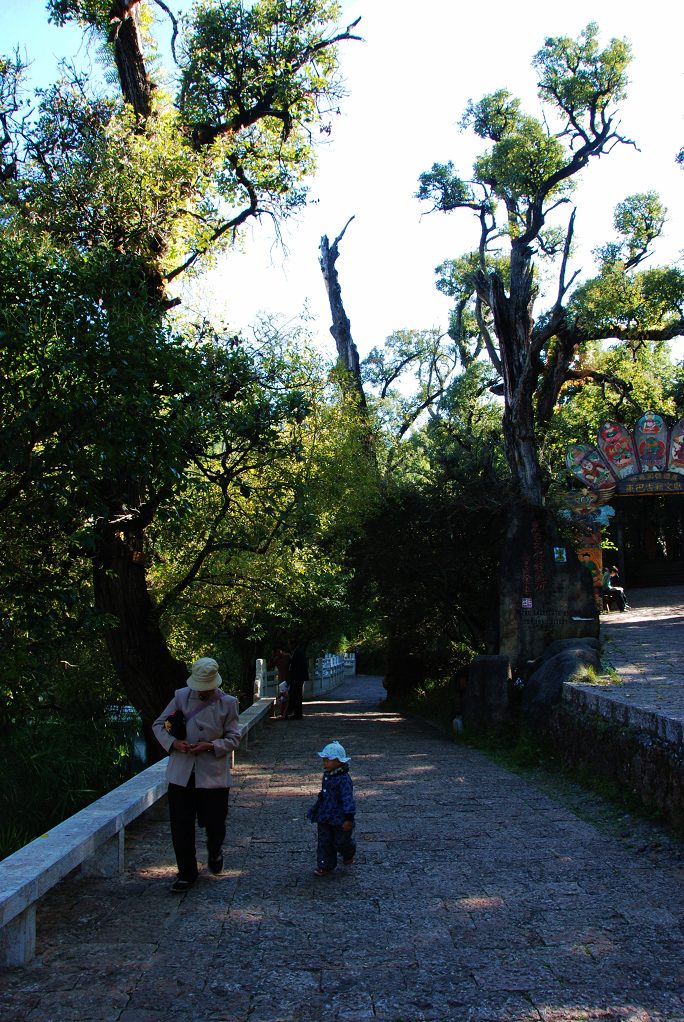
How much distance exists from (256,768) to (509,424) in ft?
31.5

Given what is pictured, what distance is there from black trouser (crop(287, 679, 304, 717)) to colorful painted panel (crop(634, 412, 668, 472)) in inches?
435

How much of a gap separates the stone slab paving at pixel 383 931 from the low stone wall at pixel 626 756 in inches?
23.0

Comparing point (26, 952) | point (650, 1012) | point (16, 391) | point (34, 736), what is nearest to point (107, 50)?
point (16, 391)

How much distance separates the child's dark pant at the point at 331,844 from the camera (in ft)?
18.2

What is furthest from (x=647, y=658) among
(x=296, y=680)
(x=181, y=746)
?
(x=181, y=746)

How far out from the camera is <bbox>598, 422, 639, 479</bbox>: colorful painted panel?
23.2 metres

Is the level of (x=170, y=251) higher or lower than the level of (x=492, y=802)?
higher

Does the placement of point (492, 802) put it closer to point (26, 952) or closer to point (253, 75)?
point (26, 952)

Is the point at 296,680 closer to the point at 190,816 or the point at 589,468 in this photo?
the point at 589,468

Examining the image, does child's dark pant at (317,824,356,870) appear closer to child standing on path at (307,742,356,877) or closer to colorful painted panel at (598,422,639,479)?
child standing on path at (307,742,356,877)

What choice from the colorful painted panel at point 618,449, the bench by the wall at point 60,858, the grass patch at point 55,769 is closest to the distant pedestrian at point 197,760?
the bench by the wall at point 60,858

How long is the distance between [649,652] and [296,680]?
764 cm

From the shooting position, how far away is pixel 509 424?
1777 cm

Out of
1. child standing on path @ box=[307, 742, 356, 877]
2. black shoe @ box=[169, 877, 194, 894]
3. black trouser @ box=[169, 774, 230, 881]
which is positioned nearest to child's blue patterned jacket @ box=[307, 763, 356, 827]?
child standing on path @ box=[307, 742, 356, 877]
